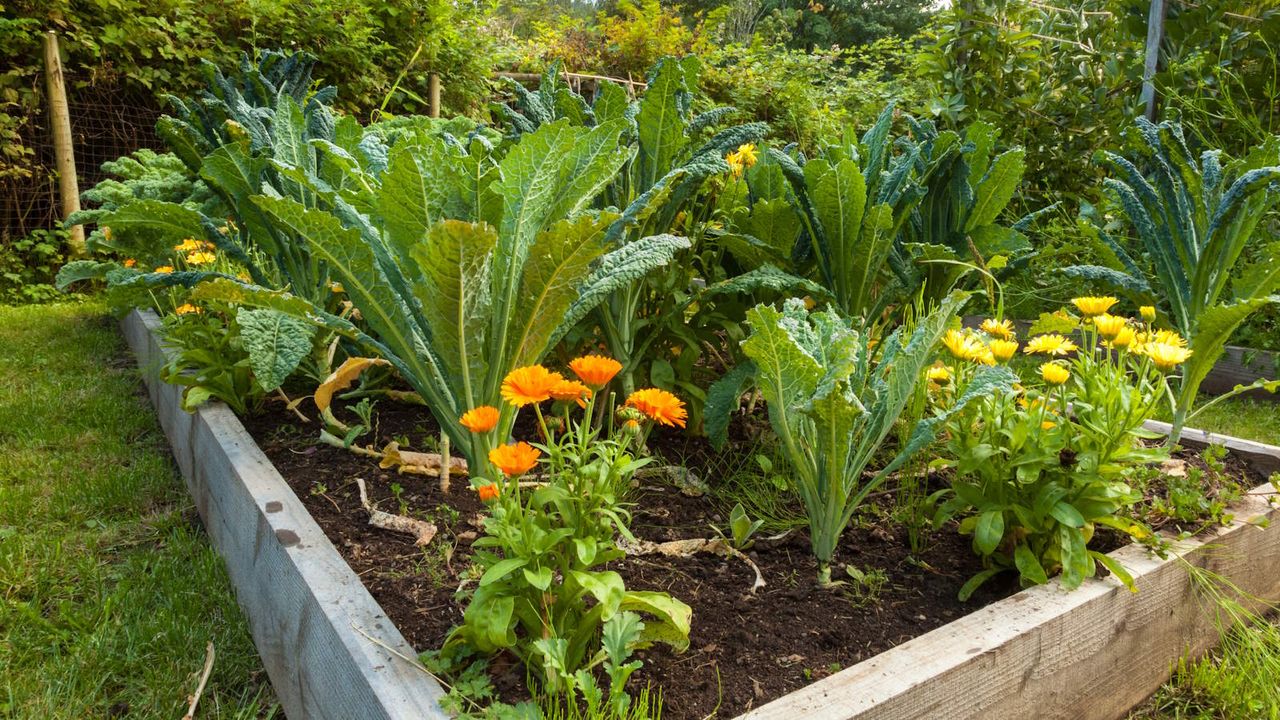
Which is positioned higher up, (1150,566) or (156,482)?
(1150,566)

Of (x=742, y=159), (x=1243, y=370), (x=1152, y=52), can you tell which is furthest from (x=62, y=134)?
(x=1243, y=370)

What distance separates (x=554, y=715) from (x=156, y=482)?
1754 millimetres

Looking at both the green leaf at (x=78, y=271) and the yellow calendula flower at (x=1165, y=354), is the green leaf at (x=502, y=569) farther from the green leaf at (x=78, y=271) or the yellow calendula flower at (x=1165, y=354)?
the green leaf at (x=78, y=271)

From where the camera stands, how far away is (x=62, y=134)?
195 inches

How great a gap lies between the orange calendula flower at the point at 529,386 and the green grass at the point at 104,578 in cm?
73

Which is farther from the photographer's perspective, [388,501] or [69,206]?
[69,206]

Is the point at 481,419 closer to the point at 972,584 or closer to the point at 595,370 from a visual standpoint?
the point at 595,370

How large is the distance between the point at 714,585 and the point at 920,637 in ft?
1.14

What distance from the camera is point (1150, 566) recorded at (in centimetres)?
141

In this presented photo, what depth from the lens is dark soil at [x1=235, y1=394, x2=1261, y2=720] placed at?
1.14 meters

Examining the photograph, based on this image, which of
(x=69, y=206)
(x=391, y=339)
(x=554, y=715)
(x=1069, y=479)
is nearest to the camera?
(x=554, y=715)

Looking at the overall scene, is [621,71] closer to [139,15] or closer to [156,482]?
[139,15]

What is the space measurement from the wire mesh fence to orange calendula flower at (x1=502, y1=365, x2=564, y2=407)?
5.03 meters

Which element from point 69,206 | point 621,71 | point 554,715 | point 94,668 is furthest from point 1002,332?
point 621,71
